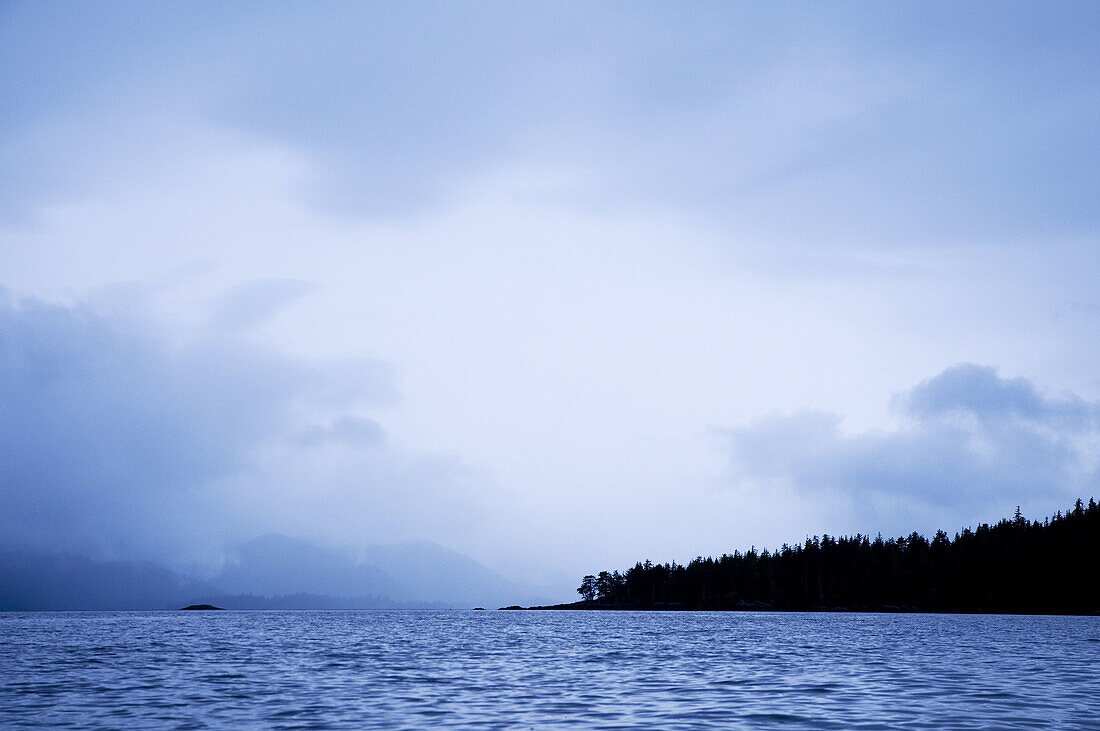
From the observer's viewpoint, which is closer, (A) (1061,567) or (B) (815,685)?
(B) (815,685)

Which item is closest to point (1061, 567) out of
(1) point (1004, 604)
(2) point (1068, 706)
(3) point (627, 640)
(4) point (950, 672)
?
(1) point (1004, 604)

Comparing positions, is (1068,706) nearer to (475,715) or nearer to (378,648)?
(475,715)

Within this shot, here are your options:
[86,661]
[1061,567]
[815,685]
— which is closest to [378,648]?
[86,661]

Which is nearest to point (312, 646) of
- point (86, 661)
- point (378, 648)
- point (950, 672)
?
point (378, 648)

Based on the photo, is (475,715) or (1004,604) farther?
(1004,604)

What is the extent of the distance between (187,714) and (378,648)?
37.3 metres

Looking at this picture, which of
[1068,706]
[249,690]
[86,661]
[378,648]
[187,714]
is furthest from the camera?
[378,648]

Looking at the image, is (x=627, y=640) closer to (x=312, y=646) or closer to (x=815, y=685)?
(x=312, y=646)

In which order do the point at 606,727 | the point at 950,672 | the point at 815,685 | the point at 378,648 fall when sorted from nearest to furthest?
1. the point at 606,727
2. the point at 815,685
3. the point at 950,672
4. the point at 378,648

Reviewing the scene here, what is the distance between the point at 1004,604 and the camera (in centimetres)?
19675

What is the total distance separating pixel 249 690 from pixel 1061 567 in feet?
656

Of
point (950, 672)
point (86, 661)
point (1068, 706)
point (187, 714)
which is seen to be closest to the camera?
point (187, 714)

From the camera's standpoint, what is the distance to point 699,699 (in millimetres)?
32062

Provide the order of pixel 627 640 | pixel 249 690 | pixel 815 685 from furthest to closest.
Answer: pixel 627 640 < pixel 815 685 < pixel 249 690
